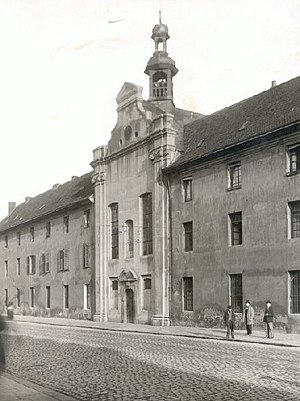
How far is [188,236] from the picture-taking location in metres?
29.3

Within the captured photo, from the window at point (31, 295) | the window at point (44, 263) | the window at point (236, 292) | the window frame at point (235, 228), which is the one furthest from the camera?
the window at point (31, 295)

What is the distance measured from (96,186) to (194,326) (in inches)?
525

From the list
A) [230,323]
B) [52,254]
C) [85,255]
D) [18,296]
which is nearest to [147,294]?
[85,255]

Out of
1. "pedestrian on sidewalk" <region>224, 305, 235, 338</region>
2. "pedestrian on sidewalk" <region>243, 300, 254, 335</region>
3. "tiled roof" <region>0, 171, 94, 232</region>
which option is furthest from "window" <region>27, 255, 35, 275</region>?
"pedestrian on sidewalk" <region>224, 305, 235, 338</region>

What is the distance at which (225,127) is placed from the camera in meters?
28.9

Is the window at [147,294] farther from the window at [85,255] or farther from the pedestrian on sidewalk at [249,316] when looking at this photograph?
the pedestrian on sidewalk at [249,316]

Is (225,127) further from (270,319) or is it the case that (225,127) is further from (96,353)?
(96,353)

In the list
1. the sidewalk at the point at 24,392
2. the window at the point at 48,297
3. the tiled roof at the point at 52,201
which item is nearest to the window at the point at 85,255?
the tiled roof at the point at 52,201

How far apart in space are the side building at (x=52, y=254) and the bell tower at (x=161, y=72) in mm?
8240

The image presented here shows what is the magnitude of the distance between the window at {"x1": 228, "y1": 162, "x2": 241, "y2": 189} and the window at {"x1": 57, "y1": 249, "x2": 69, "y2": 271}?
19.9 m

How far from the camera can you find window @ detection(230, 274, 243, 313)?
25609 millimetres

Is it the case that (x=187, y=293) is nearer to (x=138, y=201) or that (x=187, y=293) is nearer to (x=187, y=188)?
(x=187, y=188)

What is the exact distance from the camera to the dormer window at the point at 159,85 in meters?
38.3

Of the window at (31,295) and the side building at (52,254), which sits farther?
the window at (31,295)
